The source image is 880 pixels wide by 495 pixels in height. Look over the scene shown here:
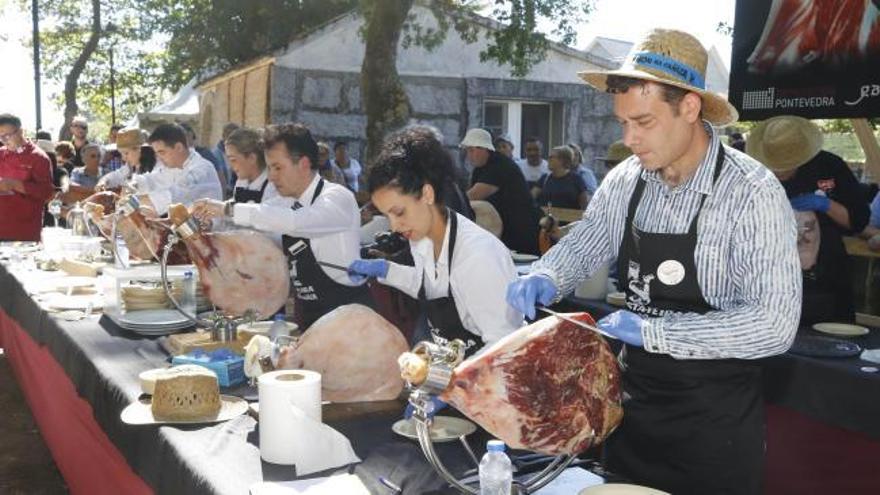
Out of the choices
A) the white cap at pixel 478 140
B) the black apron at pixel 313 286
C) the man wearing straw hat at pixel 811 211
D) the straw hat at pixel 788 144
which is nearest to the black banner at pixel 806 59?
Result: the man wearing straw hat at pixel 811 211

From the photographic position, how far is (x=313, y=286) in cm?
316

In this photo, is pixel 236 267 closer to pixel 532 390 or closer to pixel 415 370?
pixel 415 370

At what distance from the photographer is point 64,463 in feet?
10.3

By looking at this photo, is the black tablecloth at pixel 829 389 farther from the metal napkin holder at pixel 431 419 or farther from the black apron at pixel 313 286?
the black apron at pixel 313 286

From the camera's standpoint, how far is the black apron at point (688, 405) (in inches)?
67.6

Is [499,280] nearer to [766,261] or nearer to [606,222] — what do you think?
[606,222]

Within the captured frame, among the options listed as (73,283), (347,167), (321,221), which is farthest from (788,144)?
(347,167)

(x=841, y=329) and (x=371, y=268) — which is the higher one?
(x=371, y=268)

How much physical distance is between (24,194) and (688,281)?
19.7 ft

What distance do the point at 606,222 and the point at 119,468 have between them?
1.56m

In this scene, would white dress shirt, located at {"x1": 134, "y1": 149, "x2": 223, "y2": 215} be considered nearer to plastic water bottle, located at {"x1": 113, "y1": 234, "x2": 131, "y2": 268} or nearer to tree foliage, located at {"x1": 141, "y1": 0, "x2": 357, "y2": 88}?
plastic water bottle, located at {"x1": 113, "y1": 234, "x2": 131, "y2": 268}

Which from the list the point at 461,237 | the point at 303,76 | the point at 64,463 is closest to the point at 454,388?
the point at 461,237

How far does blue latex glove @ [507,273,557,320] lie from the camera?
1.77 meters

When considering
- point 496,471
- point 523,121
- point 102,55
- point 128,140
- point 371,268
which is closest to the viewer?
point 496,471
